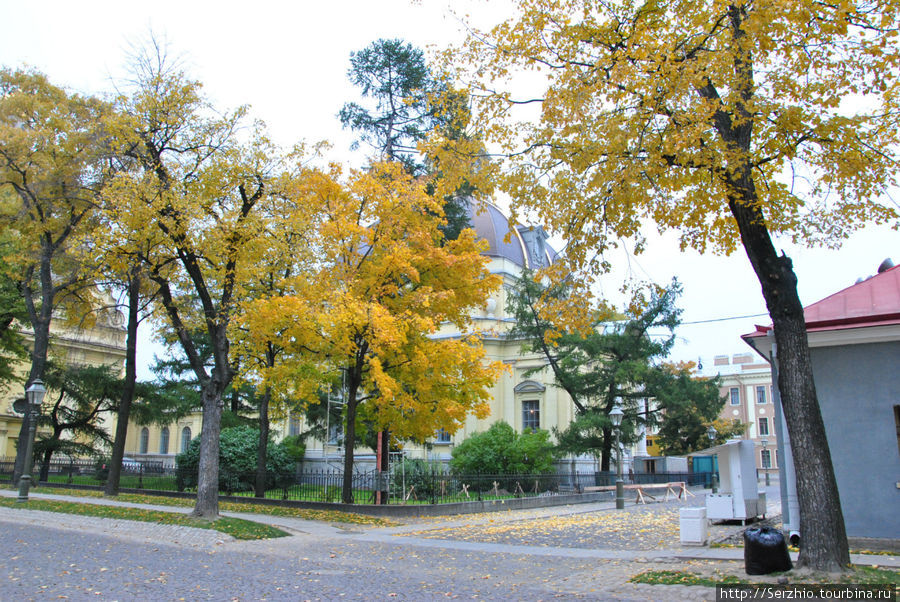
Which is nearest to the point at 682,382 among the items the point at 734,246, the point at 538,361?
the point at 538,361

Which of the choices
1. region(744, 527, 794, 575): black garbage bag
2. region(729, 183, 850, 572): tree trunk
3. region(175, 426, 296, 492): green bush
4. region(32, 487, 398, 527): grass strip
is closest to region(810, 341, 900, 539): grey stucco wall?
region(729, 183, 850, 572): tree trunk

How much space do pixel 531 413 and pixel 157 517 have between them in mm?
30937

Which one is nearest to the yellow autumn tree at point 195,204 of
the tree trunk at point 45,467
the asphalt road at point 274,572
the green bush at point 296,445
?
the asphalt road at point 274,572

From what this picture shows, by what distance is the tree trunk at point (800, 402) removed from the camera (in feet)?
26.9

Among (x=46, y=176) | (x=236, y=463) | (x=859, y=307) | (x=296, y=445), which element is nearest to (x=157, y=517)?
(x=236, y=463)

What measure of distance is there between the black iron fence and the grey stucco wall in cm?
1170

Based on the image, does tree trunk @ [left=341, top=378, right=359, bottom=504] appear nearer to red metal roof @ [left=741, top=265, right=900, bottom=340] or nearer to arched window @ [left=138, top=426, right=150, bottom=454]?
red metal roof @ [left=741, top=265, right=900, bottom=340]

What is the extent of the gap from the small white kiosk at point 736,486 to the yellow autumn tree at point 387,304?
6.52m

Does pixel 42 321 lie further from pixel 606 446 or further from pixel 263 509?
pixel 606 446

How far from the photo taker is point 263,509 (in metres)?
19.7

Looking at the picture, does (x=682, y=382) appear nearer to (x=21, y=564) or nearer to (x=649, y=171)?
(x=649, y=171)

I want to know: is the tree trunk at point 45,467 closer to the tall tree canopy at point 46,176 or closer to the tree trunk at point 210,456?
the tall tree canopy at point 46,176

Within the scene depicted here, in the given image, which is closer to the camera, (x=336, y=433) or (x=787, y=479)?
(x=787, y=479)

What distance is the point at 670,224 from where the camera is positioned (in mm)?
10625
